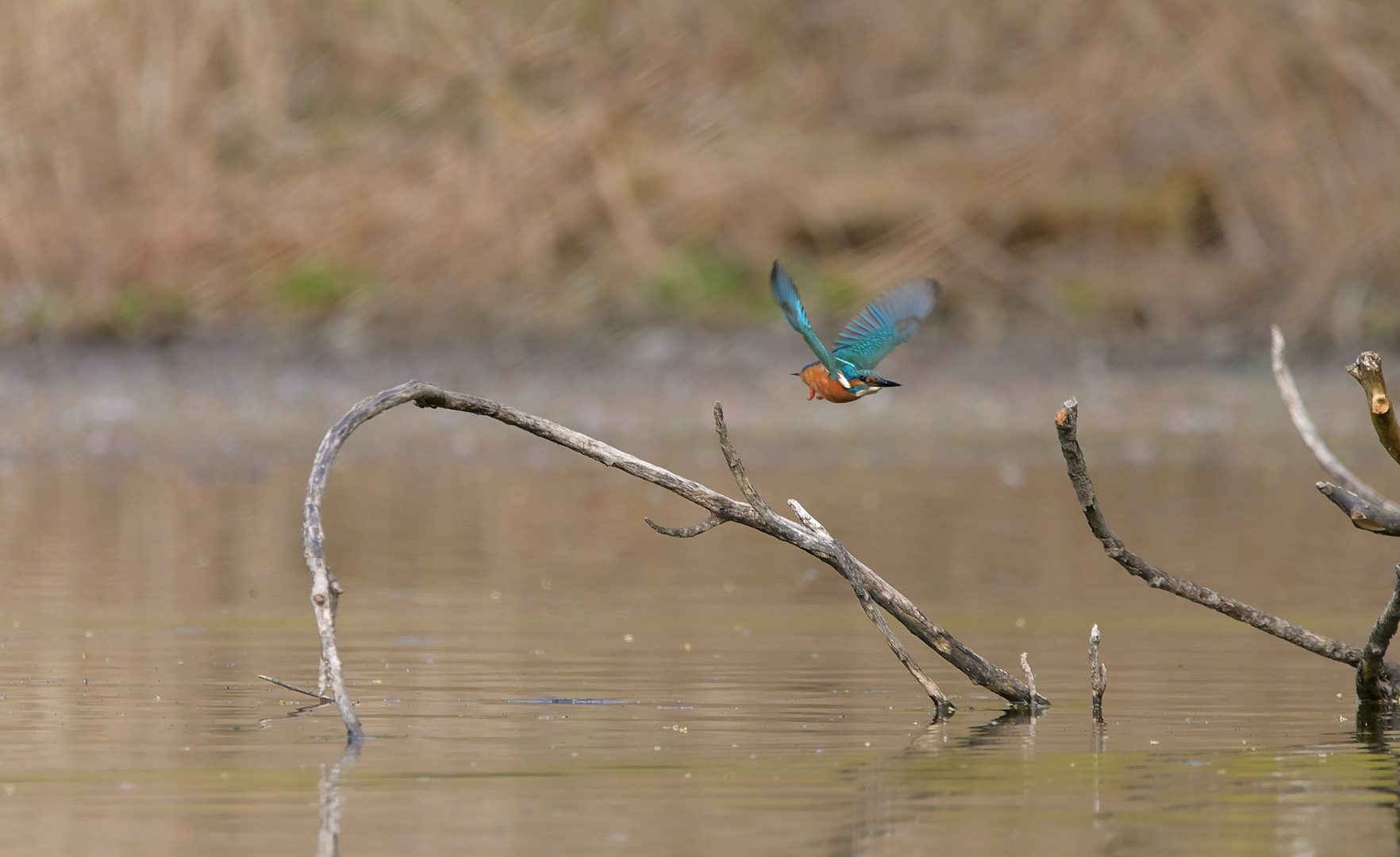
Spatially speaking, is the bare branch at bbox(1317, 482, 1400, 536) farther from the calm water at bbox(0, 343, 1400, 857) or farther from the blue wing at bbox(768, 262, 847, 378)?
the blue wing at bbox(768, 262, 847, 378)

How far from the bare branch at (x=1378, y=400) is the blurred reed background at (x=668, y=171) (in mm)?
10064

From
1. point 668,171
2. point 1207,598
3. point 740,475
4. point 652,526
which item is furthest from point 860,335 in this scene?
point 668,171

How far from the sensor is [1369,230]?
15188 millimetres

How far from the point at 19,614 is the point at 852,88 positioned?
36.2 ft

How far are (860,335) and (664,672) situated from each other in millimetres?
1248

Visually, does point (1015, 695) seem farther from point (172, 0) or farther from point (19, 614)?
point (172, 0)

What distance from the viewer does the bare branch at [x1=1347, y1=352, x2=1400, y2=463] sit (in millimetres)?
4582

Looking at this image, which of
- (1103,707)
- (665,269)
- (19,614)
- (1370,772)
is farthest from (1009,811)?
(665,269)

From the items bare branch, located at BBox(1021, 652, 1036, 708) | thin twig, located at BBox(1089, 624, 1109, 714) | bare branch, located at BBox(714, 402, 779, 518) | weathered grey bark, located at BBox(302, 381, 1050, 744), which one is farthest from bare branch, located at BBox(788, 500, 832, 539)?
thin twig, located at BBox(1089, 624, 1109, 714)

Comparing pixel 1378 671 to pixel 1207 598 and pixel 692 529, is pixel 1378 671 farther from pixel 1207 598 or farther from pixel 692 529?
pixel 692 529

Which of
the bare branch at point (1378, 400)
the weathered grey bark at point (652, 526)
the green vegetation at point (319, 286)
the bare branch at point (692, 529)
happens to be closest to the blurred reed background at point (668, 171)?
the green vegetation at point (319, 286)

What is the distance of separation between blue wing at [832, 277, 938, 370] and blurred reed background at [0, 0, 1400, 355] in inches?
388

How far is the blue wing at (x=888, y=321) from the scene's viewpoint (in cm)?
490

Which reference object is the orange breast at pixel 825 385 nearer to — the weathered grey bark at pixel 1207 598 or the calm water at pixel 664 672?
the weathered grey bark at pixel 1207 598
